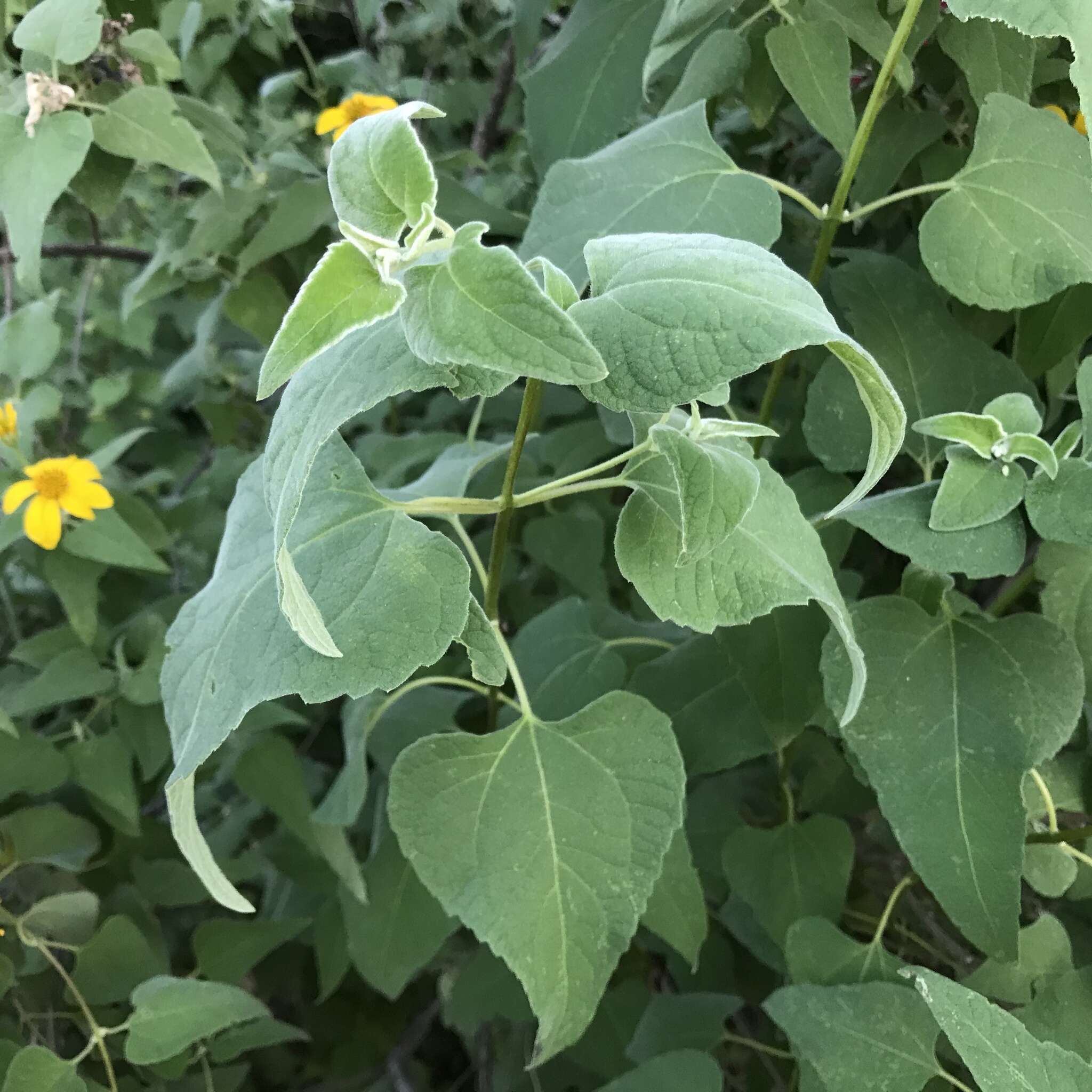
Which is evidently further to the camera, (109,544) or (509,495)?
(109,544)

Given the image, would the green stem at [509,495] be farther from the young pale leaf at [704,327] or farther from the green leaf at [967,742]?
the green leaf at [967,742]

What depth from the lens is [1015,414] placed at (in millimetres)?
400

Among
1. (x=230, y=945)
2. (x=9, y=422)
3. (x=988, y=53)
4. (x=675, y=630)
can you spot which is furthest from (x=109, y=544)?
(x=988, y=53)

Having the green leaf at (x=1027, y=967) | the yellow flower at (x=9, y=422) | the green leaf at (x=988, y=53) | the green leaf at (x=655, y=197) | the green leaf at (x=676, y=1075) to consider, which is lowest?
the green leaf at (x=676, y=1075)

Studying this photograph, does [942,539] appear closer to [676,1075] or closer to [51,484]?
[676,1075]

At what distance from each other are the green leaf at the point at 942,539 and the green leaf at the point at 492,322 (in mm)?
215

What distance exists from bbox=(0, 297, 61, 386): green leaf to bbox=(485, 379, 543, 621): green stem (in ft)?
1.62

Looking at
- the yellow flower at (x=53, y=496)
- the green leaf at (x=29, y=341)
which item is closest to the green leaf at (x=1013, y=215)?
the yellow flower at (x=53, y=496)

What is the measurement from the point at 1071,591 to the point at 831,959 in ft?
0.74

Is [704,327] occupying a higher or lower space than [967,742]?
higher

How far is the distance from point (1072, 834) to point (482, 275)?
394mm

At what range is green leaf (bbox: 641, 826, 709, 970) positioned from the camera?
0.47 metres

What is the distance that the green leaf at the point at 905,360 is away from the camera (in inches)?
18.2

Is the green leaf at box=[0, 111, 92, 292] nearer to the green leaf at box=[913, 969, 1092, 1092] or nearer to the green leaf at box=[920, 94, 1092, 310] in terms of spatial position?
the green leaf at box=[920, 94, 1092, 310]
